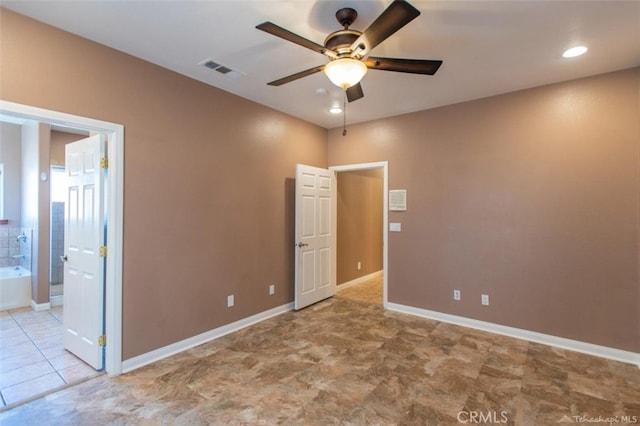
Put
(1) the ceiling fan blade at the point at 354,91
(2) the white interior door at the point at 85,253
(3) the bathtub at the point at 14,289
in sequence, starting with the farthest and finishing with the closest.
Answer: (3) the bathtub at the point at 14,289 → (2) the white interior door at the point at 85,253 → (1) the ceiling fan blade at the point at 354,91

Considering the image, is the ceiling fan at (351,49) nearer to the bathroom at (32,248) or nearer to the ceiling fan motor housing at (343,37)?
the ceiling fan motor housing at (343,37)

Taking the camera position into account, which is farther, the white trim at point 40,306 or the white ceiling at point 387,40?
the white trim at point 40,306

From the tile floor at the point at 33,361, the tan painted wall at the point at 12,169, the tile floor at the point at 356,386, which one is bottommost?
the tile floor at the point at 356,386

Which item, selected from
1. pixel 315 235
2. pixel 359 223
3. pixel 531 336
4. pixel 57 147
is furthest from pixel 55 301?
pixel 531 336

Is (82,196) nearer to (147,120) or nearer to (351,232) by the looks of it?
(147,120)

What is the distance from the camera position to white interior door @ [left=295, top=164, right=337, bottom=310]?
4.49m

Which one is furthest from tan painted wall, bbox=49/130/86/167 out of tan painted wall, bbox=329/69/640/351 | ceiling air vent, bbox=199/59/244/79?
tan painted wall, bbox=329/69/640/351

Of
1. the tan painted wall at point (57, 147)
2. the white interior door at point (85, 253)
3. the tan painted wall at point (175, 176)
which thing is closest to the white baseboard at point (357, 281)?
the tan painted wall at point (175, 176)

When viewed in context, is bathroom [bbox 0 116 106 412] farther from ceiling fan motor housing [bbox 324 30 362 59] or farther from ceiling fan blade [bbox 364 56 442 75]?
ceiling fan blade [bbox 364 56 442 75]

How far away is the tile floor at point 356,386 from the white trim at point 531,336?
0.42ft

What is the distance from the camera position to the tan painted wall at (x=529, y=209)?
3.08 metres

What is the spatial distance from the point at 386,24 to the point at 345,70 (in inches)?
16.1

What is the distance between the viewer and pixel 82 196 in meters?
3.00

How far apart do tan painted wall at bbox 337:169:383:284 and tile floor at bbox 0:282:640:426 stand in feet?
7.75
